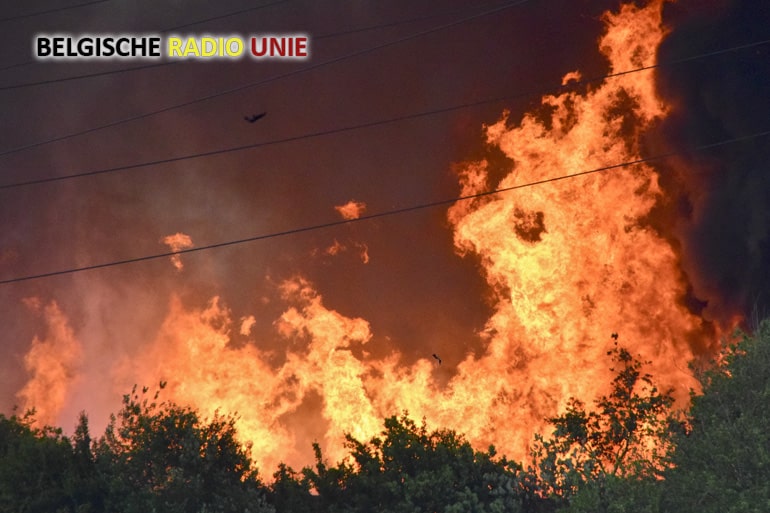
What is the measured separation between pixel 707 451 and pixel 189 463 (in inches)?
896

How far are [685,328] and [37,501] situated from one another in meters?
48.3

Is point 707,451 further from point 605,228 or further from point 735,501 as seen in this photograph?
point 605,228

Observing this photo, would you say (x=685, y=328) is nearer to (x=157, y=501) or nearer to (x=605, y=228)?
(x=605, y=228)

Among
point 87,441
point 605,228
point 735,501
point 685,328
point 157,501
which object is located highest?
point 605,228

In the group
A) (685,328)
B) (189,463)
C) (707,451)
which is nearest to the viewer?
(707,451)

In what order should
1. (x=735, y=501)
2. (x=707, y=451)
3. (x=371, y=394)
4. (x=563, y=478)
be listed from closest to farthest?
(x=735, y=501), (x=707, y=451), (x=563, y=478), (x=371, y=394)

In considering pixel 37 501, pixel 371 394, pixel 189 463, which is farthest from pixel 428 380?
pixel 37 501

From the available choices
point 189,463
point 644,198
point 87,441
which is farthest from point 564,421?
point 644,198

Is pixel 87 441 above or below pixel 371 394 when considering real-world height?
below

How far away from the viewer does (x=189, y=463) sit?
35250mm

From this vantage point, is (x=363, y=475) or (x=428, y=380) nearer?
(x=363, y=475)

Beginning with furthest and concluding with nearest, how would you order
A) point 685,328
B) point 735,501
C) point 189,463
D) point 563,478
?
point 685,328 < point 189,463 < point 563,478 < point 735,501

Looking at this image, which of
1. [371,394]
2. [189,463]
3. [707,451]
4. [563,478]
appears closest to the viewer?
[707,451]

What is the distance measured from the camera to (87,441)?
37250 millimetres
